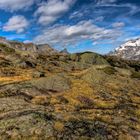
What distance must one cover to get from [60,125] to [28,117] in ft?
13.4

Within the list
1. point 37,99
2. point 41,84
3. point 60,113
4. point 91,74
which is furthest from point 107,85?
point 60,113

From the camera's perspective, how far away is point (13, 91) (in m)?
47.2

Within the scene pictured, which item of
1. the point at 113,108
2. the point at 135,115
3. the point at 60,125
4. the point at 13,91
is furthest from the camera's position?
the point at 13,91

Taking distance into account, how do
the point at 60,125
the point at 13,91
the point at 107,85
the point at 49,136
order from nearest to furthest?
1. the point at 49,136
2. the point at 60,125
3. the point at 13,91
4. the point at 107,85

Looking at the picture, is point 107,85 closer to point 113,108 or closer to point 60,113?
point 113,108

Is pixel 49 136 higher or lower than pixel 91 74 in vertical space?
lower

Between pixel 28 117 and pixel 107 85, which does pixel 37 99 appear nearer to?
pixel 28 117

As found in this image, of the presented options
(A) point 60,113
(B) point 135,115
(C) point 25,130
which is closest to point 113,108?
(B) point 135,115

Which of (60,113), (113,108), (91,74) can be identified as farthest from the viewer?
(91,74)

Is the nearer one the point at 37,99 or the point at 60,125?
the point at 60,125

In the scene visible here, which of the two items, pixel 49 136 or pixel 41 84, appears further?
pixel 41 84

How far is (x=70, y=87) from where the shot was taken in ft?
178

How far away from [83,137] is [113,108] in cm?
1596

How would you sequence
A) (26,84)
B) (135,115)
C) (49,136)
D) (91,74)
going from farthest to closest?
(91,74)
(26,84)
(135,115)
(49,136)
